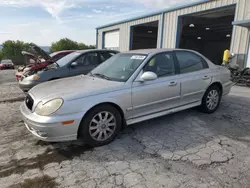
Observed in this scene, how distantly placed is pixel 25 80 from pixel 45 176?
13.7ft

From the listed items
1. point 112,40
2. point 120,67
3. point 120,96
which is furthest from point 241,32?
point 112,40

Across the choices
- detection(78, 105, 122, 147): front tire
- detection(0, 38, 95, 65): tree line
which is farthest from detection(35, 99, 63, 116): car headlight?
detection(0, 38, 95, 65): tree line

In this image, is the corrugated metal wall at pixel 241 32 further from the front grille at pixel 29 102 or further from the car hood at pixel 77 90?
the front grille at pixel 29 102

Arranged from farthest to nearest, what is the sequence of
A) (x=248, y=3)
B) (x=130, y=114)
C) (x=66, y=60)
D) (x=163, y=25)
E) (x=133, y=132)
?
(x=163, y=25) < (x=248, y=3) < (x=66, y=60) < (x=133, y=132) < (x=130, y=114)

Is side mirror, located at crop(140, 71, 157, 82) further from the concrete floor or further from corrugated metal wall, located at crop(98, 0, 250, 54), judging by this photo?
corrugated metal wall, located at crop(98, 0, 250, 54)

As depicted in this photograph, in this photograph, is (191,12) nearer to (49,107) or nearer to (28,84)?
(28,84)

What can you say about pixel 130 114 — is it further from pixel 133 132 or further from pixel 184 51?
pixel 184 51

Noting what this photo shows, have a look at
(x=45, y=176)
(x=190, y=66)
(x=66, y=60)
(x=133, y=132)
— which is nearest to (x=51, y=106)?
(x=45, y=176)

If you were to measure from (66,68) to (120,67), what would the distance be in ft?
9.75

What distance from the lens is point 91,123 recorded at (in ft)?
10.3

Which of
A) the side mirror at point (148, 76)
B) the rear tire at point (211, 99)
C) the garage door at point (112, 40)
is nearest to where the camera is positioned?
the side mirror at point (148, 76)

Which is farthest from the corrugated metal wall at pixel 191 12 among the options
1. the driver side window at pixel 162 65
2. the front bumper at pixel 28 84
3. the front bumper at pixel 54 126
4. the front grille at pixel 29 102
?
the front grille at pixel 29 102

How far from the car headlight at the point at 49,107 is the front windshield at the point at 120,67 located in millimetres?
1074

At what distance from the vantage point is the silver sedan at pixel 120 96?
2.96m
